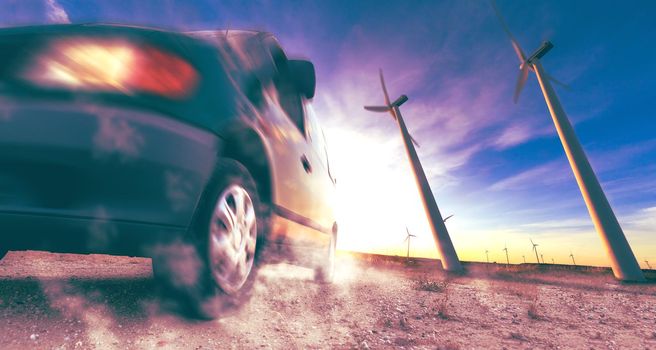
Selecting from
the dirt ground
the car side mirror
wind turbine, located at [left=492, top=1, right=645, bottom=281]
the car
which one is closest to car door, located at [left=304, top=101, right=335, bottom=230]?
the car side mirror

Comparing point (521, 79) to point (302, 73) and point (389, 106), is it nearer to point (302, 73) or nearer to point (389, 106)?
point (389, 106)

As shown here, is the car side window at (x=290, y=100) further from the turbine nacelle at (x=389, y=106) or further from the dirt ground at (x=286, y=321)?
the turbine nacelle at (x=389, y=106)

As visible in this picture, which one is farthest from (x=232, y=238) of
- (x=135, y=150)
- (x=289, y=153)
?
(x=289, y=153)

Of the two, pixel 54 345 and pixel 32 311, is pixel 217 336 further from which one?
pixel 32 311

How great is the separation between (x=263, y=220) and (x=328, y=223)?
1877 millimetres

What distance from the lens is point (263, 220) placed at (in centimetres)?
249

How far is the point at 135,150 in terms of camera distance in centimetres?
153

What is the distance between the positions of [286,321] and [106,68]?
1.94 m

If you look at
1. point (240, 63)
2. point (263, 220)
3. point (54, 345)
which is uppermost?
point (240, 63)

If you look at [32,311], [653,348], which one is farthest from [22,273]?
[653,348]

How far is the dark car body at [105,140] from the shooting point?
1.42 metres

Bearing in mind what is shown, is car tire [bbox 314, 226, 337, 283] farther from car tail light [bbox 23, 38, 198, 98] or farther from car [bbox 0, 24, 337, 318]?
car tail light [bbox 23, 38, 198, 98]

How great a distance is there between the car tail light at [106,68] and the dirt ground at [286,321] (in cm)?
124

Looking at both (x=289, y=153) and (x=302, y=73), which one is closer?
(x=289, y=153)
